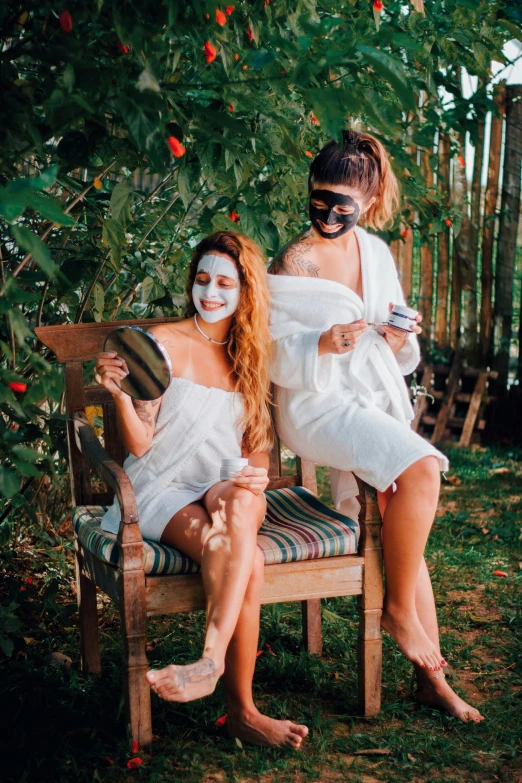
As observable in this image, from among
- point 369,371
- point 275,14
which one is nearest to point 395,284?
point 369,371

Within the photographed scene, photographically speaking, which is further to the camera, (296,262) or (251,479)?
(296,262)

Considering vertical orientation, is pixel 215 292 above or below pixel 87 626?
above

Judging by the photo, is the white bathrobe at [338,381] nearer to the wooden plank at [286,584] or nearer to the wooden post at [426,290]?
the wooden plank at [286,584]

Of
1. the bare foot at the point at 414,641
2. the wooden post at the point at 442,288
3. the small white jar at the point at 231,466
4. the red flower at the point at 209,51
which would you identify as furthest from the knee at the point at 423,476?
the wooden post at the point at 442,288

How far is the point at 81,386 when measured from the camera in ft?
9.46

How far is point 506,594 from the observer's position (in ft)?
11.9

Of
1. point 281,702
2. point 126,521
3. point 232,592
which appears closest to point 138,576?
point 126,521

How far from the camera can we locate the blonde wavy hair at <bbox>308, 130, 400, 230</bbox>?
9.29 feet

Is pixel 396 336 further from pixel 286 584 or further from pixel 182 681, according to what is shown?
pixel 182 681

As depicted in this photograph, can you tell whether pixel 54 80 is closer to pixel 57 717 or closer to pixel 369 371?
pixel 369 371

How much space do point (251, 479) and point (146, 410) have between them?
407 mm

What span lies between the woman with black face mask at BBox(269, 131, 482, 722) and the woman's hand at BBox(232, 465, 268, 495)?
0.34m

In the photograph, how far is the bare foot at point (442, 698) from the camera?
2.61 metres

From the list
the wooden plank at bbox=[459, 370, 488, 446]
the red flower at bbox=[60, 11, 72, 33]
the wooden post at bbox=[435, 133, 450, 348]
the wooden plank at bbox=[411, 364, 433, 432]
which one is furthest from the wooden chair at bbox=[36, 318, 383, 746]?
the wooden post at bbox=[435, 133, 450, 348]
